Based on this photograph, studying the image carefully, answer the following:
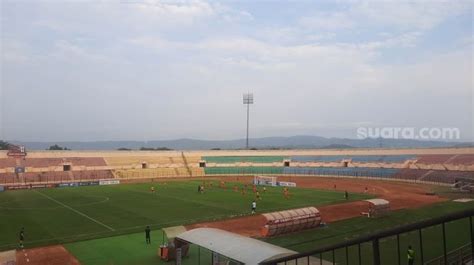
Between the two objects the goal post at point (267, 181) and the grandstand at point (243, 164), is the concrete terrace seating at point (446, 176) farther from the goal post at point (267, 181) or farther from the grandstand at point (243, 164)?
the goal post at point (267, 181)

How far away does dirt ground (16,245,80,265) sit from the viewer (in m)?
24.8

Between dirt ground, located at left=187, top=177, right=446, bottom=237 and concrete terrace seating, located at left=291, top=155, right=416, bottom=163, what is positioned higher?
concrete terrace seating, located at left=291, top=155, right=416, bottom=163

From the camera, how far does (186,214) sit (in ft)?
130

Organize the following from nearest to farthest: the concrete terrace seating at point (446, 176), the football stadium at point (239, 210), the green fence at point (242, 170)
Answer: the football stadium at point (239, 210), the concrete terrace seating at point (446, 176), the green fence at point (242, 170)

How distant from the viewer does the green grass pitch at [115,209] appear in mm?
33219

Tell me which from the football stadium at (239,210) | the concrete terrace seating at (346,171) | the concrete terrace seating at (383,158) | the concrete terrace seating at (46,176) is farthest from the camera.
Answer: the concrete terrace seating at (383,158)

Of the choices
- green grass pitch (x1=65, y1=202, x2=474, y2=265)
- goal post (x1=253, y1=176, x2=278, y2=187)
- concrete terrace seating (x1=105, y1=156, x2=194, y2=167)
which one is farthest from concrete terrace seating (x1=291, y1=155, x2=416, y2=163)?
green grass pitch (x1=65, y1=202, x2=474, y2=265)

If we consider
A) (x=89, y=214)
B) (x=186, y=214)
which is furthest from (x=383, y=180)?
(x=89, y=214)

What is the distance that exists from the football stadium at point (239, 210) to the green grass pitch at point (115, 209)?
15 cm

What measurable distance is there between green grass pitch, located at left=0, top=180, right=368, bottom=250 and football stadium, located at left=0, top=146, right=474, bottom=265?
0.48 ft

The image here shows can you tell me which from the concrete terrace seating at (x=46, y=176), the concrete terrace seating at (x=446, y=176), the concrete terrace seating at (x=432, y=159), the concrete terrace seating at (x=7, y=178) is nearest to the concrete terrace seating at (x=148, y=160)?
the concrete terrace seating at (x=46, y=176)

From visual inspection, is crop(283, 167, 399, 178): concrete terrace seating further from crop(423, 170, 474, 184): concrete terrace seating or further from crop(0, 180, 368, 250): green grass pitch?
crop(0, 180, 368, 250): green grass pitch

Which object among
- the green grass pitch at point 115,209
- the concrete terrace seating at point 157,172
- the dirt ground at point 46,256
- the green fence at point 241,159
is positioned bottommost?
the dirt ground at point 46,256

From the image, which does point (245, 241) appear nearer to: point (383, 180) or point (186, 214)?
point (186, 214)
